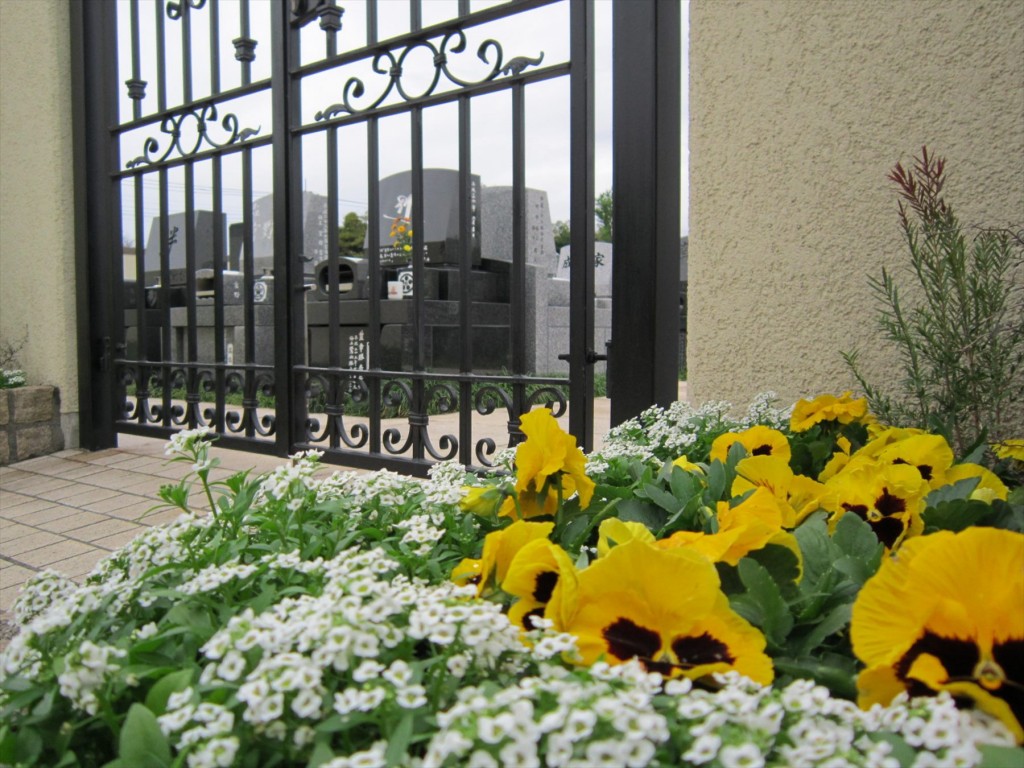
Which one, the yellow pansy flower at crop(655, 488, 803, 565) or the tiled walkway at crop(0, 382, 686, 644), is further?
the tiled walkway at crop(0, 382, 686, 644)

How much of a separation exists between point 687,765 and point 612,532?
0.27m

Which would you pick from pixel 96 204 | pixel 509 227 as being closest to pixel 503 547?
pixel 96 204

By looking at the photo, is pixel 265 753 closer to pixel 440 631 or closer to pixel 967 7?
pixel 440 631

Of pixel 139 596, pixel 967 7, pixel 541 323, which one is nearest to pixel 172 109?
pixel 967 7

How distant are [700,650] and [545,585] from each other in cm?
15

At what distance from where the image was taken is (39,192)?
4539 millimetres

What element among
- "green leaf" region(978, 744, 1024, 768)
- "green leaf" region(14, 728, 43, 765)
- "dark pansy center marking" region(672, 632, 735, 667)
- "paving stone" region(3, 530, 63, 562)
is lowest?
"paving stone" region(3, 530, 63, 562)

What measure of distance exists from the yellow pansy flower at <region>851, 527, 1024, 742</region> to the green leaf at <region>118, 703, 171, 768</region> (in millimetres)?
480

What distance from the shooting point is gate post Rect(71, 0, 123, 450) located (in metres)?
4.38

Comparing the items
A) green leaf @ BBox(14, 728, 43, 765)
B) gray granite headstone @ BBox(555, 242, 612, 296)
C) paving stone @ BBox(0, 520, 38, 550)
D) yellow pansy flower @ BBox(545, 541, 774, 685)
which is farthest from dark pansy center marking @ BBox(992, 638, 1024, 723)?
gray granite headstone @ BBox(555, 242, 612, 296)

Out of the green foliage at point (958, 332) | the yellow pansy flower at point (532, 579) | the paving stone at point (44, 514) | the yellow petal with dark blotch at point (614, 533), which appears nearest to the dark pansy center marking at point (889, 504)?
the yellow petal with dark blotch at point (614, 533)

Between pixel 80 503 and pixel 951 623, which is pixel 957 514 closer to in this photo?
pixel 951 623

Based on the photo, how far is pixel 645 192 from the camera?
2.60 metres

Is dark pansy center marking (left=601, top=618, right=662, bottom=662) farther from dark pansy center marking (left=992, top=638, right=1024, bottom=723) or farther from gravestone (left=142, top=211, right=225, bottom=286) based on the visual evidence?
gravestone (left=142, top=211, right=225, bottom=286)
